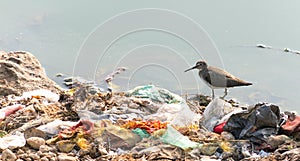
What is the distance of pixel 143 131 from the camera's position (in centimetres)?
468

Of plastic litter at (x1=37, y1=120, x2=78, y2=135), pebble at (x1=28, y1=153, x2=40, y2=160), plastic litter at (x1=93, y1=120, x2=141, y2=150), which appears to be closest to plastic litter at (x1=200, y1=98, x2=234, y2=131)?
plastic litter at (x1=93, y1=120, x2=141, y2=150)

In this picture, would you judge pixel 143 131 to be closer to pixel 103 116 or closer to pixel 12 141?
pixel 103 116

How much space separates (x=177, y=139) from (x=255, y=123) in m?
0.75

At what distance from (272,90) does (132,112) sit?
3324 mm

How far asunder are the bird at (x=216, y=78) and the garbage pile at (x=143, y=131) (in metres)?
0.37

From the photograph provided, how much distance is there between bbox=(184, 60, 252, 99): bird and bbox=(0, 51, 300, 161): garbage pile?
372 mm

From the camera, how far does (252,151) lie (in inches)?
176

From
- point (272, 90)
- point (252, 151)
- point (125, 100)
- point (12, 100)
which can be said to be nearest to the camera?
point (252, 151)

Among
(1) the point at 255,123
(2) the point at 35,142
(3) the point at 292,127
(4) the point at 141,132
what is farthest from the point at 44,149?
(3) the point at 292,127

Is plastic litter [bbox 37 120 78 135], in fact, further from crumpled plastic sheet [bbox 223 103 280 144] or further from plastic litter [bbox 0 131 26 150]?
crumpled plastic sheet [bbox 223 103 280 144]

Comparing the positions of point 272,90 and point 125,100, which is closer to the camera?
point 125,100

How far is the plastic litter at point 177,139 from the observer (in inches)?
174

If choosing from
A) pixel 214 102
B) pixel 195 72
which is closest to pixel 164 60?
pixel 195 72

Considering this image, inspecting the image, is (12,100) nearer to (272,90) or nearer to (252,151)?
(252,151)
